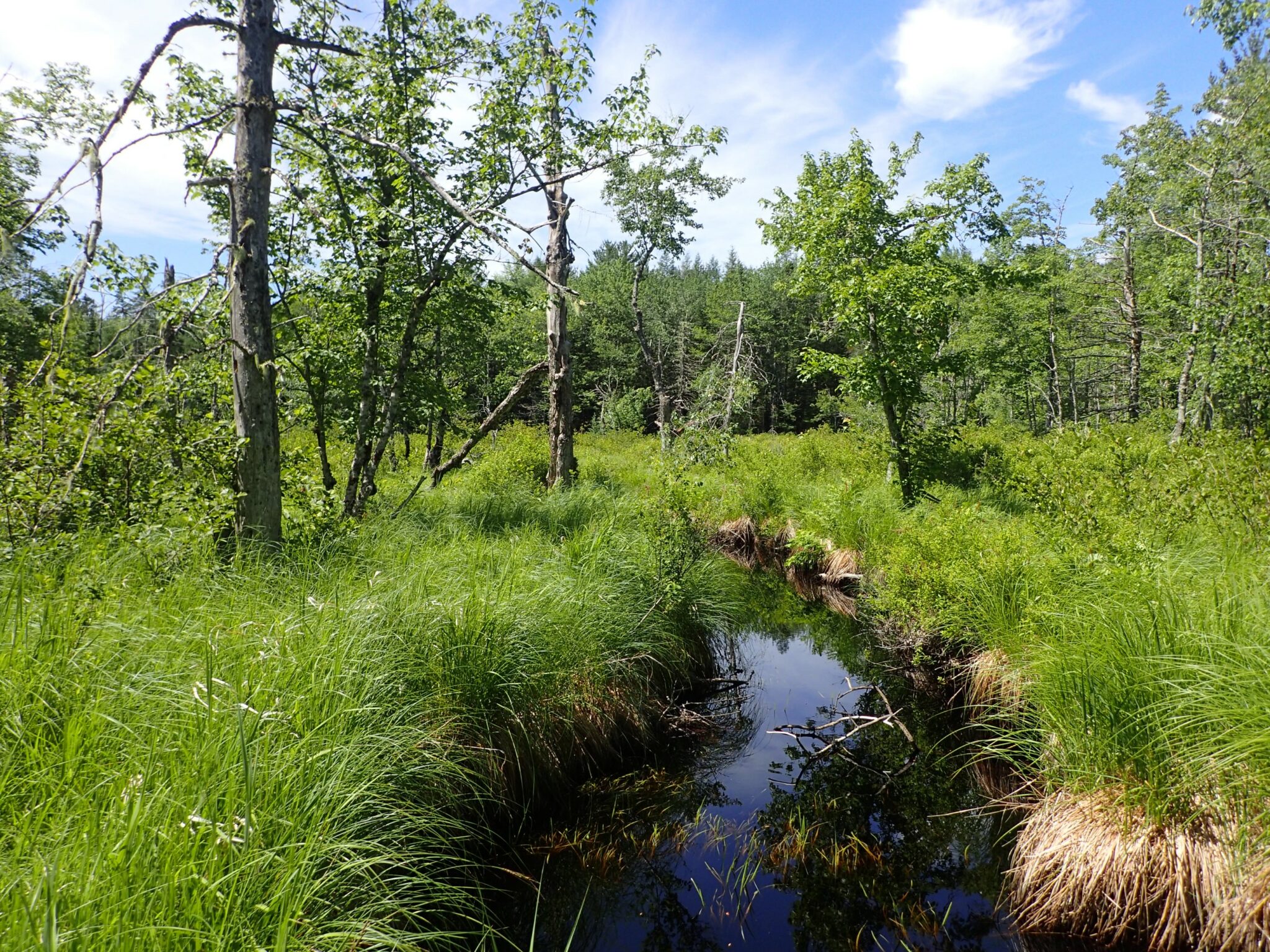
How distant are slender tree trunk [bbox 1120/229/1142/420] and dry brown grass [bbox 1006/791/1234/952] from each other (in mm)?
23326

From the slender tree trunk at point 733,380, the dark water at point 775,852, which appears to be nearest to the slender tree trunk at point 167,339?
the dark water at point 775,852

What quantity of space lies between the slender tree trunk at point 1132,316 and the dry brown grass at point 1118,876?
2333cm

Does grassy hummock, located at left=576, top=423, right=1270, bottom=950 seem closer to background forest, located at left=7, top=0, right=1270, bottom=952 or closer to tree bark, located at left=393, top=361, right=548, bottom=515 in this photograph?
background forest, located at left=7, top=0, right=1270, bottom=952

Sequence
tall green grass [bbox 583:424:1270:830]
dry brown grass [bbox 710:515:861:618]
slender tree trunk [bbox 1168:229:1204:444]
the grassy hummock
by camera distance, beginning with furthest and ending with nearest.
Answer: slender tree trunk [bbox 1168:229:1204:444]
dry brown grass [bbox 710:515:861:618]
tall green grass [bbox 583:424:1270:830]
the grassy hummock

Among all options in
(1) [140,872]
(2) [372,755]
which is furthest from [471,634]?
(1) [140,872]

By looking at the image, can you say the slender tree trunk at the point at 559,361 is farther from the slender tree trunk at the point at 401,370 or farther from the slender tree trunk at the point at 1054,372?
the slender tree trunk at the point at 1054,372

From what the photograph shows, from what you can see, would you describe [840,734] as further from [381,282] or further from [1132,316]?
[1132,316]

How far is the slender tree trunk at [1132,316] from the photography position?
21.6m

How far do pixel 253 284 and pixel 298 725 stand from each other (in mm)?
3774

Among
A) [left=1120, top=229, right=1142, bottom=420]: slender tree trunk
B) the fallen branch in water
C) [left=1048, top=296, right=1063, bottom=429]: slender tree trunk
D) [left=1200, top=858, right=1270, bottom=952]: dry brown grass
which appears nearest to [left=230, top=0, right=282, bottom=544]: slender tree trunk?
the fallen branch in water

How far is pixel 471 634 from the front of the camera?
4.36 m

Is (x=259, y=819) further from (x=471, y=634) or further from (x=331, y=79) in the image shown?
(x=331, y=79)

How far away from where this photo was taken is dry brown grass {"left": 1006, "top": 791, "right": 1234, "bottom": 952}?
298 centimetres

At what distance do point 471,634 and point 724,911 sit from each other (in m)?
2.27
